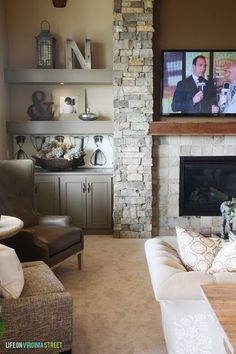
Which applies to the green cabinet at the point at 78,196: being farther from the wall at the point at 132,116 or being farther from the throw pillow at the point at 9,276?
the throw pillow at the point at 9,276

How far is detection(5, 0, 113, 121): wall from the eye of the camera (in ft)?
16.5

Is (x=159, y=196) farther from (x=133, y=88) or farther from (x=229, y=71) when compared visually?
(x=229, y=71)

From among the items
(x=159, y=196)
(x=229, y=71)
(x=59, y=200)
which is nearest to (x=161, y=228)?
(x=159, y=196)

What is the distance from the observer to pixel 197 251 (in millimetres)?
2178

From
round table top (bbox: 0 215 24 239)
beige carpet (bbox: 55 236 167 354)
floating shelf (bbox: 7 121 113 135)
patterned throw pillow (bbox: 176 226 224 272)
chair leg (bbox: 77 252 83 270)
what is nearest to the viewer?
patterned throw pillow (bbox: 176 226 224 272)

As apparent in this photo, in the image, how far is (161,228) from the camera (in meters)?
4.98

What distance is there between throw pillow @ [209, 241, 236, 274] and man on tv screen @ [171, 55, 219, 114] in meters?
3.06

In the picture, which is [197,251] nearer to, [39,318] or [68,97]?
[39,318]

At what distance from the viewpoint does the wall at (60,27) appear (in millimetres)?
5031

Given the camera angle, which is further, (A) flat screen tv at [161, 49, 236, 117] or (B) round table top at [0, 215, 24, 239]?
(A) flat screen tv at [161, 49, 236, 117]

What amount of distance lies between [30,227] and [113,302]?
3.90 feet

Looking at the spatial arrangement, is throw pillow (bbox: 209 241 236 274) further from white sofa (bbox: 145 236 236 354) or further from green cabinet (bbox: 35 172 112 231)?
green cabinet (bbox: 35 172 112 231)

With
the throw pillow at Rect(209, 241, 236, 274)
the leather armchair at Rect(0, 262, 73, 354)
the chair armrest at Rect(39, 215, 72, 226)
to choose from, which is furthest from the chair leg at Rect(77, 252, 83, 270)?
the throw pillow at Rect(209, 241, 236, 274)

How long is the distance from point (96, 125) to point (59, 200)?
1.08m
